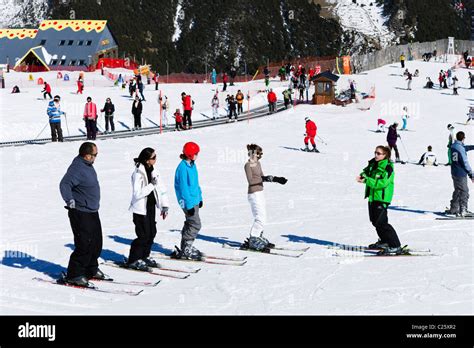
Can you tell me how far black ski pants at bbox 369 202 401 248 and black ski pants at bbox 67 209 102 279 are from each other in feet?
12.8

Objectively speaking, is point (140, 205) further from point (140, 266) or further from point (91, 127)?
point (91, 127)

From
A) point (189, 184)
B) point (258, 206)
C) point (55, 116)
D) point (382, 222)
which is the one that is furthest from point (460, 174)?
point (55, 116)

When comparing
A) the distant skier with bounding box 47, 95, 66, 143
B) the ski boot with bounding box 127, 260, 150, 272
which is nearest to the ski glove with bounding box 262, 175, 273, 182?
the ski boot with bounding box 127, 260, 150, 272

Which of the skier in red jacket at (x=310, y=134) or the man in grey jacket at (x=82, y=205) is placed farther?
the skier in red jacket at (x=310, y=134)

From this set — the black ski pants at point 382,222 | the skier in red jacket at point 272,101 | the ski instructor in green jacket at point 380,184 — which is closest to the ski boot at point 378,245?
the black ski pants at point 382,222

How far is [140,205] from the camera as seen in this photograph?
11.1 meters

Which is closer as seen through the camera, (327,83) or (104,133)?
(104,133)

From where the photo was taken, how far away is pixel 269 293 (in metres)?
10.5

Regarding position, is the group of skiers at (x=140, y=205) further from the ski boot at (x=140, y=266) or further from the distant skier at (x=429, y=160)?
the distant skier at (x=429, y=160)

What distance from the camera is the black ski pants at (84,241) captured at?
34.1 feet

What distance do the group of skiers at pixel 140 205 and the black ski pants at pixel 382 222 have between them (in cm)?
145
